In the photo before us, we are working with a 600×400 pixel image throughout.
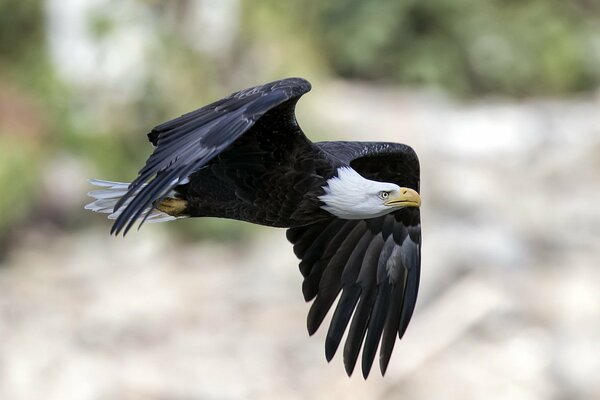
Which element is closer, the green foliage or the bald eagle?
the bald eagle

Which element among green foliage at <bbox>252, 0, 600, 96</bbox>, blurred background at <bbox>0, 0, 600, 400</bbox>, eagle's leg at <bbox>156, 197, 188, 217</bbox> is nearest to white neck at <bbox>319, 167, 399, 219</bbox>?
eagle's leg at <bbox>156, 197, 188, 217</bbox>

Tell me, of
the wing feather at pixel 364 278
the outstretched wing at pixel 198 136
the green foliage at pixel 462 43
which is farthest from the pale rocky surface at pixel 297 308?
the outstretched wing at pixel 198 136

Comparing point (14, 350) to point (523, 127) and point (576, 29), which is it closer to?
point (523, 127)

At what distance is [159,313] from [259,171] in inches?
205

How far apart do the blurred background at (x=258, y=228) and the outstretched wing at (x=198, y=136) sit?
4.13m

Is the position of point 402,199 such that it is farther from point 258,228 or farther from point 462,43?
point 462,43

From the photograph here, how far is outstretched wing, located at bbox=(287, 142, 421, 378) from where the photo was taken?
255 inches

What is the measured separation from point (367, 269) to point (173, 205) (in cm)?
124

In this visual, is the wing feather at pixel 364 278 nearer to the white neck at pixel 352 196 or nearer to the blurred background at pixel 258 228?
the white neck at pixel 352 196

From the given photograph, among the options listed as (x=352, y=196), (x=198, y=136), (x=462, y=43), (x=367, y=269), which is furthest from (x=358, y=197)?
(x=462, y=43)

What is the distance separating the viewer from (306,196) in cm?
559

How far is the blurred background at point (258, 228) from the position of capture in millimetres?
9836

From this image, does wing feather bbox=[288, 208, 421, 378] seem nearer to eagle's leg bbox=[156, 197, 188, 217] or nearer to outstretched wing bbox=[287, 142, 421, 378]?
outstretched wing bbox=[287, 142, 421, 378]

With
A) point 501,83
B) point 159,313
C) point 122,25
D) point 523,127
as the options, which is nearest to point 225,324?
point 159,313
